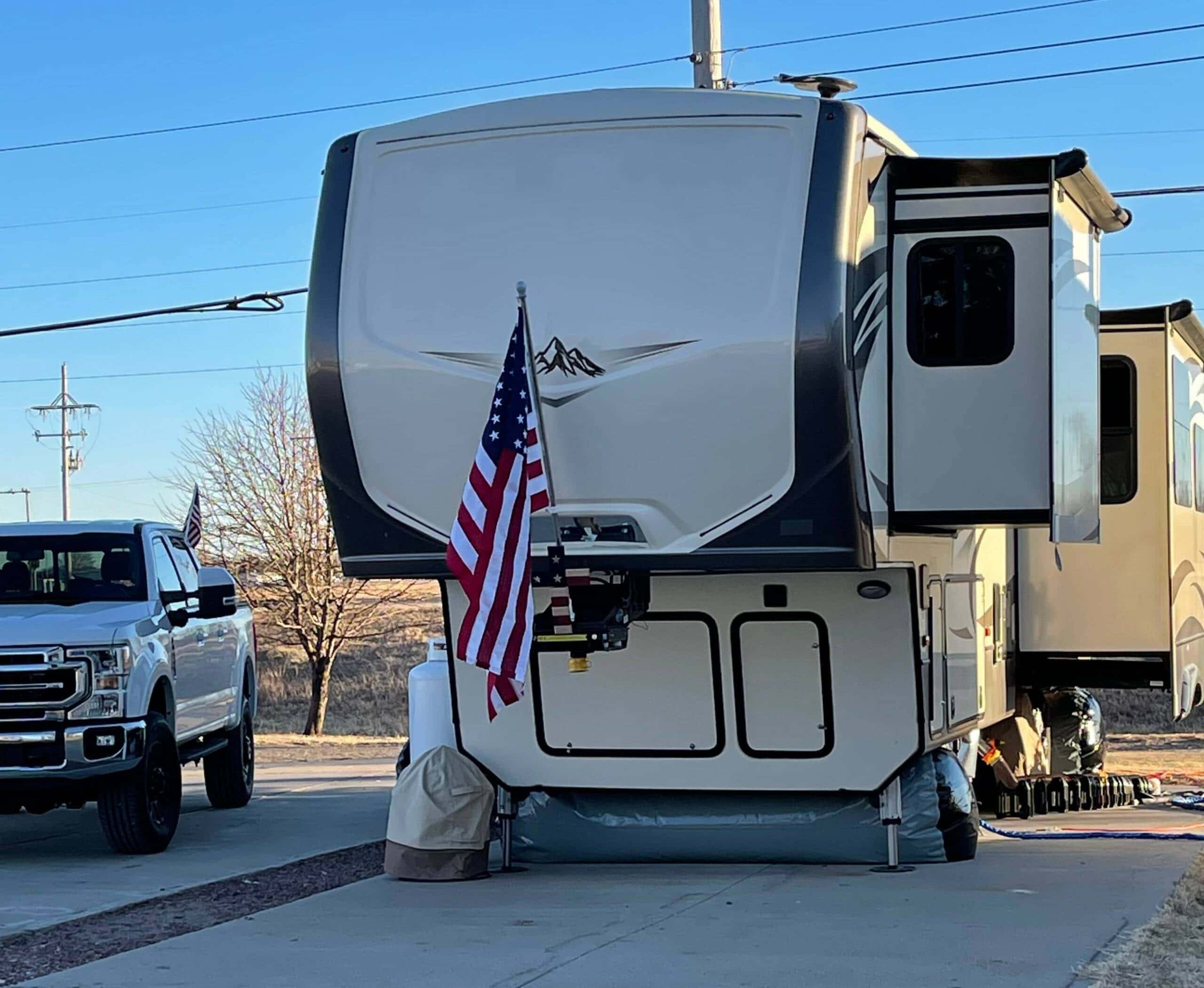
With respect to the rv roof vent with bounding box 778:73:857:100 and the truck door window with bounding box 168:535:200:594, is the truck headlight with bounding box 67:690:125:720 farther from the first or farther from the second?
the rv roof vent with bounding box 778:73:857:100

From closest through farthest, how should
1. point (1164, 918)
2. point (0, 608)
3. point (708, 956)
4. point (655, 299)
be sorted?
→ point (708, 956)
point (1164, 918)
point (655, 299)
point (0, 608)

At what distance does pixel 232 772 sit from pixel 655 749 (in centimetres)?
578

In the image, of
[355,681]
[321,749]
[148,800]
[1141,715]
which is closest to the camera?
[148,800]

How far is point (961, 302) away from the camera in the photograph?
9359mm

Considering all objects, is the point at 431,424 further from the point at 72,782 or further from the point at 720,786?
the point at 72,782

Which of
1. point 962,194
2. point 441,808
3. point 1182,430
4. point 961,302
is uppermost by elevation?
point 962,194

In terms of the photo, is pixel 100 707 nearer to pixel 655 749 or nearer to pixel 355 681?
pixel 655 749

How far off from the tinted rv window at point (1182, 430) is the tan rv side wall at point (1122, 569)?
321 mm

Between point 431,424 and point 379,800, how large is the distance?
6.99 meters

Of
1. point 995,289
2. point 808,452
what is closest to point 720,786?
point 808,452

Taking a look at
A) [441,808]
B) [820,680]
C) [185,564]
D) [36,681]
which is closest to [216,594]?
[185,564]

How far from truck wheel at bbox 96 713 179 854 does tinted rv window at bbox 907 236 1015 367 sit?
5.63 m

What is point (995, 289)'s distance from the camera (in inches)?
369

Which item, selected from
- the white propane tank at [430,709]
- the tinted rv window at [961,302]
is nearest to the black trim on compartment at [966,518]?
the tinted rv window at [961,302]
